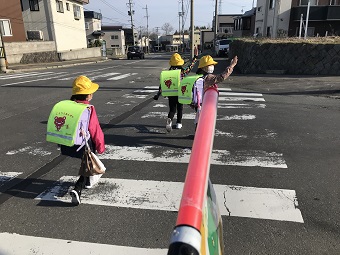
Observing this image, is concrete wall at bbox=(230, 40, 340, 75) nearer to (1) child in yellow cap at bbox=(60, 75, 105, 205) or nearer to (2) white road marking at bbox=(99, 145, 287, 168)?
(2) white road marking at bbox=(99, 145, 287, 168)

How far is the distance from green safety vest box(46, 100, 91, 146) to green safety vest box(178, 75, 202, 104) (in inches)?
98.9

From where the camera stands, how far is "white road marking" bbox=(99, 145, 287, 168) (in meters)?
4.78

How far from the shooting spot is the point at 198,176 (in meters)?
0.89

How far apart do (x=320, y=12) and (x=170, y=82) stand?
89.5 ft

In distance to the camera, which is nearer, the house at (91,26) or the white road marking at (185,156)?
the white road marking at (185,156)

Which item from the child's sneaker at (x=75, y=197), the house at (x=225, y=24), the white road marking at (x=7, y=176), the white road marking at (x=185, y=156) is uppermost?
the house at (x=225, y=24)

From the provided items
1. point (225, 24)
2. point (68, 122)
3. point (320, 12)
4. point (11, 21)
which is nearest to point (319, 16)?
point (320, 12)

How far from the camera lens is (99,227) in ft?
10.3

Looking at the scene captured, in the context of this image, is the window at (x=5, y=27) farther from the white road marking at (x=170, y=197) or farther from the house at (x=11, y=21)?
the white road marking at (x=170, y=197)

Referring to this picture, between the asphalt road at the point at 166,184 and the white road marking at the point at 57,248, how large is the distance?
0.01m

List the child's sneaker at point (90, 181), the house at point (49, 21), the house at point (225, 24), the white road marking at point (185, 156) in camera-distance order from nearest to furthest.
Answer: the child's sneaker at point (90, 181)
the white road marking at point (185, 156)
the house at point (49, 21)
the house at point (225, 24)

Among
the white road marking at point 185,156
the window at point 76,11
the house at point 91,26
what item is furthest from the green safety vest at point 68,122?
the house at point 91,26

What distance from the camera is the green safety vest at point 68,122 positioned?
3400 mm

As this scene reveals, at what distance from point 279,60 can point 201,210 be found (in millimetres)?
17176
